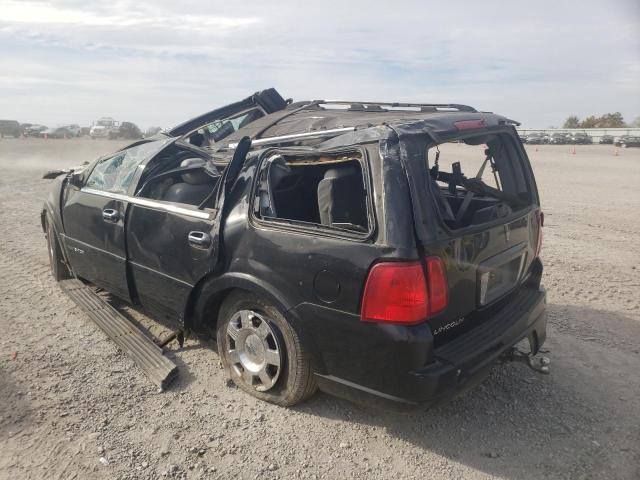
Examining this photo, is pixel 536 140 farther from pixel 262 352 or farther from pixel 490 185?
pixel 262 352

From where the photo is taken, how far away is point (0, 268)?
5.76m

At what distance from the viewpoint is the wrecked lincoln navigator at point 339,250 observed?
8.09 ft

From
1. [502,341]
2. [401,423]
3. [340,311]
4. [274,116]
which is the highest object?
[274,116]

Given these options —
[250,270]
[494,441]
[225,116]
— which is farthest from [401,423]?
[225,116]

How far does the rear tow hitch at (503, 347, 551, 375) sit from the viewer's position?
3064mm

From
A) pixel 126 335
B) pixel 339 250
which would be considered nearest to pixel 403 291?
pixel 339 250

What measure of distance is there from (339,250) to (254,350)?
1030mm

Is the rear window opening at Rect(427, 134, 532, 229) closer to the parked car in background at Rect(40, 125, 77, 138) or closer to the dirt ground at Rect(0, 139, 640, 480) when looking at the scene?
the dirt ground at Rect(0, 139, 640, 480)

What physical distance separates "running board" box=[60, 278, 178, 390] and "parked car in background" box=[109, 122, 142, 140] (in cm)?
4273

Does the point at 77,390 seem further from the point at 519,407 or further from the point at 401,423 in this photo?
the point at 519,407

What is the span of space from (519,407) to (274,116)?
2.86 m

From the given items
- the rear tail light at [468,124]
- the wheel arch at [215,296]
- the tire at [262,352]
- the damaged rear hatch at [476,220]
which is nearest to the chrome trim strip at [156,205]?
the wheel arch at [215,296]

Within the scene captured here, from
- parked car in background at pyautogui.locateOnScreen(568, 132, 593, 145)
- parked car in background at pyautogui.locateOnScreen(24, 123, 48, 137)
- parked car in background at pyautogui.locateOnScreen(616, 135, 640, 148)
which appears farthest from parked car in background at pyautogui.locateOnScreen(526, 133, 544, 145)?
parked car in background at pyautogui.locateOnScreen(24, 123, 48, 137)

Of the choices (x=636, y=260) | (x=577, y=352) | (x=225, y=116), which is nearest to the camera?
(x=577, y=352)
